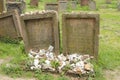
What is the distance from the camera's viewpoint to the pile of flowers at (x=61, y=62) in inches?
270

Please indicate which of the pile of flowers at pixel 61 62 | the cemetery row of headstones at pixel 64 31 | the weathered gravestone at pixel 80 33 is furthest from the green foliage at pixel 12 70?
the weathered gravestone at pixel 80 33

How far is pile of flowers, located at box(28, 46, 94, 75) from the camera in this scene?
6863 millimetres

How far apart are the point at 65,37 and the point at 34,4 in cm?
1339

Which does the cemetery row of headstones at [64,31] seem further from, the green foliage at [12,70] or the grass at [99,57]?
the green foliage at [12,70]

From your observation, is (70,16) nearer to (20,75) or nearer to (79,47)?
(79,47)

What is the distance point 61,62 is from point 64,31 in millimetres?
808

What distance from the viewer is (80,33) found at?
7.60 metres

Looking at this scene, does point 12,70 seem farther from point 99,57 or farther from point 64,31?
point 99,57

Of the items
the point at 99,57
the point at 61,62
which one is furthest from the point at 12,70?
the point at 99,57

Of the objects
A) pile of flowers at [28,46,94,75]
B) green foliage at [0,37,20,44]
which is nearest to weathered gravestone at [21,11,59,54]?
pile of flowers at [28,46,94,75]

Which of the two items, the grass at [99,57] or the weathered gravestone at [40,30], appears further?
the weathered gravestone at [40,30]

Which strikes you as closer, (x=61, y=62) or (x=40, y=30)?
(x=61, y=62)

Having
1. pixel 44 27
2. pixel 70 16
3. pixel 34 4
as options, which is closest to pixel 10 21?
pixel 44 27

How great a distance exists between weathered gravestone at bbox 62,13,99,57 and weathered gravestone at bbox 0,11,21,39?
220 centimetres
